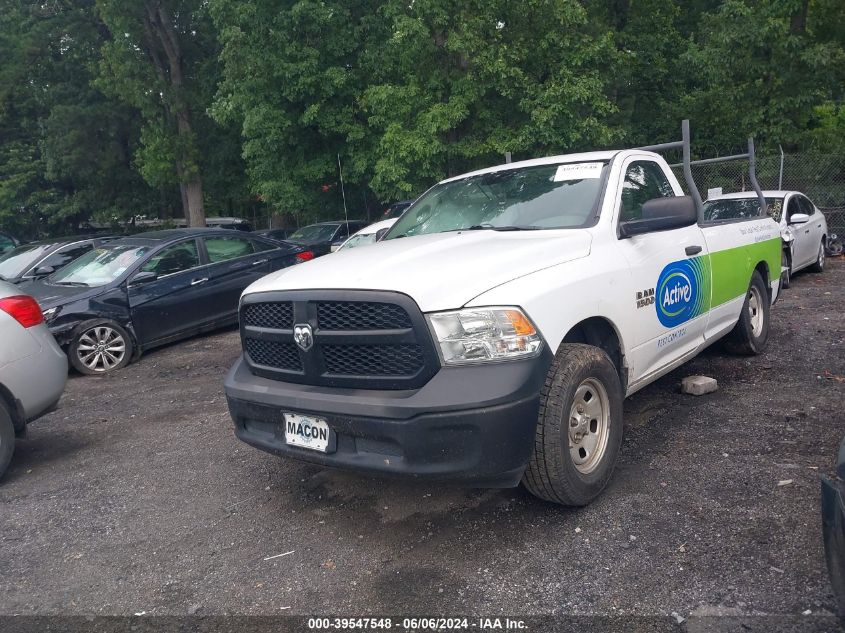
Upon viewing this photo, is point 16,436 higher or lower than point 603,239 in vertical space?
lower

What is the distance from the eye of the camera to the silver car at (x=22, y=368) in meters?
4.99

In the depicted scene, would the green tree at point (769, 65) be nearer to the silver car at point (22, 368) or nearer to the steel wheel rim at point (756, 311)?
the steel wheel rim at point (756, 311)

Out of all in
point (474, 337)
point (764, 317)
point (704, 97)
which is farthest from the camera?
point (704, 97)

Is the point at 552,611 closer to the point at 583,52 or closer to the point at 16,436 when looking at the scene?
the point at 16,436

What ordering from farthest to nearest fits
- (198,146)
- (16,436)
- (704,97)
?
(198,146)
(704,97)
(16,436)

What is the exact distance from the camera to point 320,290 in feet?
11.6

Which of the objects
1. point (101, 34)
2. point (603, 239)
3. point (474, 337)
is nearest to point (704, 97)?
point (603, 239)

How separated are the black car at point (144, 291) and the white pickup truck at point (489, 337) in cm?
515

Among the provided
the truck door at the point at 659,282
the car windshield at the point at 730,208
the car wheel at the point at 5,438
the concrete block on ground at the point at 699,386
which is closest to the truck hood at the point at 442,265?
the truck door at the point at 659,282

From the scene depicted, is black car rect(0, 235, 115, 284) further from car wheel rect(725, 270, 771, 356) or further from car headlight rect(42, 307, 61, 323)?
car wheel rect(725, 270, 771, 356)

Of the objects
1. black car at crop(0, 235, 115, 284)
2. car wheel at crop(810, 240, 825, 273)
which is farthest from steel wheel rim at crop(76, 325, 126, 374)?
car wheel at crop(810, 240, 825, 273)

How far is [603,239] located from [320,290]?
1.69 meters

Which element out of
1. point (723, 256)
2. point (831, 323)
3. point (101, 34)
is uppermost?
point (101, 34)

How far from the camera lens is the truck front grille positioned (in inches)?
130
